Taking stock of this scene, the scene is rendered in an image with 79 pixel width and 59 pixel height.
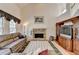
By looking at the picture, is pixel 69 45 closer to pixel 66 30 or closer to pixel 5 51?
pixel 66 30

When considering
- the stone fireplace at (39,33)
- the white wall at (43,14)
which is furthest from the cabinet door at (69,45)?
the stone fireplace at (39,33)

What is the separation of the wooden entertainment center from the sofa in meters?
0.68

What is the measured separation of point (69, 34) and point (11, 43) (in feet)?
3.46

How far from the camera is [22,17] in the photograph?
2.47 m

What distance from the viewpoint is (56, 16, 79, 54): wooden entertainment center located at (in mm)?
2328

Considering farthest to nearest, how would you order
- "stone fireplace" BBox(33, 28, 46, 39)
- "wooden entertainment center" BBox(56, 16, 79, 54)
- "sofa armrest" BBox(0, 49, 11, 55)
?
"stone fireplace" BBox(33, 28, 46, 39) < "wooden entertainment center" BBox(56, 16, 79, 54) < "sofa armrest" BBox(0, 49, 11, 55)

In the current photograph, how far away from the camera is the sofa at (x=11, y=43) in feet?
7.36

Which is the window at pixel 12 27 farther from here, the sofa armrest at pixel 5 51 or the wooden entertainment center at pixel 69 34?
the wooden entertainment center at pixel 69 34

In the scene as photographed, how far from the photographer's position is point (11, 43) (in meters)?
2.34

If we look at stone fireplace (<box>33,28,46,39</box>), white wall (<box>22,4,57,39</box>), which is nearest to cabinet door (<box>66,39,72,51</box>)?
white wall (<box>22,4,57,39</box>)

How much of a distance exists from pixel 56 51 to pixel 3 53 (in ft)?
2.98

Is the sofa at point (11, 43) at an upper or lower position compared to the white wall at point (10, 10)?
lower

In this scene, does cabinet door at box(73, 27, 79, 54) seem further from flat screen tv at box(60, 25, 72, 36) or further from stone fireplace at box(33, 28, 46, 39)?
stone fireplace at box(33, 28, 46, 39)

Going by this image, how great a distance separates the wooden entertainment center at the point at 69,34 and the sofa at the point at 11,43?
0.68 metres
